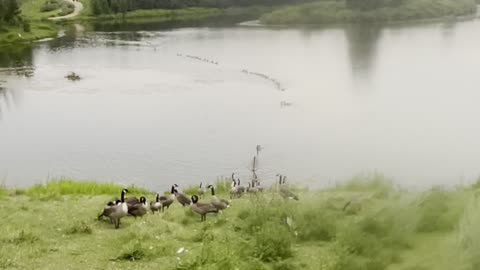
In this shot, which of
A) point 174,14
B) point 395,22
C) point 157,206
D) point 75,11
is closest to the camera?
point 157,206

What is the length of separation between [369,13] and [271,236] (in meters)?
105

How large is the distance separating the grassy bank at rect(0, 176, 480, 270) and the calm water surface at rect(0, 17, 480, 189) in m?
9.33

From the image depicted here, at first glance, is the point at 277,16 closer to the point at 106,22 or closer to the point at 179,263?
the point at 106,22

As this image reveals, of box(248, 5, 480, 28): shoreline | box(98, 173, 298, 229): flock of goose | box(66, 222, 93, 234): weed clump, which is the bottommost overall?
box(248, 5, 480, 28): shoreline

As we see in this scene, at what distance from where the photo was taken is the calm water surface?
30.6m

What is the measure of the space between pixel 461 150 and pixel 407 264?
21.7 m

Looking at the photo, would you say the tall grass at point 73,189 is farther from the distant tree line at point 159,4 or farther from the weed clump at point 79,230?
the distant tree line at point 159,4

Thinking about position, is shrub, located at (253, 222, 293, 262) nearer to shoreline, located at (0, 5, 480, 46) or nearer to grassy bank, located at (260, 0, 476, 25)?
shoreline, located at (0, 5, 480, 46)

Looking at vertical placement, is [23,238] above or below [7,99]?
above

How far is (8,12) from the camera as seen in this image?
91625 millimetres

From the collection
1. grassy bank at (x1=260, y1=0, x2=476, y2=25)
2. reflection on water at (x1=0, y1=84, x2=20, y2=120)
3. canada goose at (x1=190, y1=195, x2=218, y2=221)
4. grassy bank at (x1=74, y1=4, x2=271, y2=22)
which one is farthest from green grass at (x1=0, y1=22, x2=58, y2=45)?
canada goose at (x1=190, y1=195, x2=218, y2=221)

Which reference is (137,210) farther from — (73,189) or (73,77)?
(73,77)

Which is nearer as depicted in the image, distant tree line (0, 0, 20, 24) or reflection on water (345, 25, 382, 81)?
reflection on water (345, 25, 382, 81)

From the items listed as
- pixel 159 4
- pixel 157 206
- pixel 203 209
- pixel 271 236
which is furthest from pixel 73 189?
pixel 159 4
